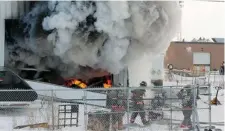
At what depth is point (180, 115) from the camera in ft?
48.0

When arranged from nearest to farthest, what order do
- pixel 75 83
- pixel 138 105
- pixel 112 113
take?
pixel 112 113 → pixel 138 105 → pixel 75 83

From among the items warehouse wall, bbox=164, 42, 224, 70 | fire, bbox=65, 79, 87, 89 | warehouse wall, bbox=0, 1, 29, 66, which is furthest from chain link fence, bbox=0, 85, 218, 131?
warehouse wall, bbox=164, 42, 224, 70

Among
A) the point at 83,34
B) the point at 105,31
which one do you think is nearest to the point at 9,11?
the point at 83,34

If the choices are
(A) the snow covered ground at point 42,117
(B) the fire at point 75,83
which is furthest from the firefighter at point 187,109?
(B) the fire at point 75,83

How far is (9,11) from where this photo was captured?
17578 mm

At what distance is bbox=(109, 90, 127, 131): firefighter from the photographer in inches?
460

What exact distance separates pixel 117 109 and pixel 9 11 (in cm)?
768

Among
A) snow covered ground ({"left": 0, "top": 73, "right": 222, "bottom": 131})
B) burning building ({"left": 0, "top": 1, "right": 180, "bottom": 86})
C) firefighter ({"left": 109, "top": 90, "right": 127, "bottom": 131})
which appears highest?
burning building ({"left": 0, "top": 1, "right": 180, "bottom": 86})

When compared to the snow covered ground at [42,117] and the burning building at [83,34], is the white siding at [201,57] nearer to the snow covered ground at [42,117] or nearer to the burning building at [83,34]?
the burning building at [83,34]

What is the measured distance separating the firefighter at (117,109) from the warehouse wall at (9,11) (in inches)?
221

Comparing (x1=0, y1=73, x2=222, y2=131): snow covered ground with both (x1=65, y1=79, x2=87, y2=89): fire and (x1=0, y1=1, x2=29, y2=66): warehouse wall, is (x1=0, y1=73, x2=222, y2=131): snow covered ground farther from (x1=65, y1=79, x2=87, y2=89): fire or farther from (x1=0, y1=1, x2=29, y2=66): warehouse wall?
(x1=0, y1=1, x2=29, y2=66): warehouse wall

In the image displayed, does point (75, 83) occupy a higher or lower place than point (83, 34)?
lower

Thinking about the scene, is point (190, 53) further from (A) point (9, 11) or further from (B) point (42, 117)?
(B) point (42, 117)

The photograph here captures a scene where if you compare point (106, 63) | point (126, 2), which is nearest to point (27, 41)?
point (106, 63)
